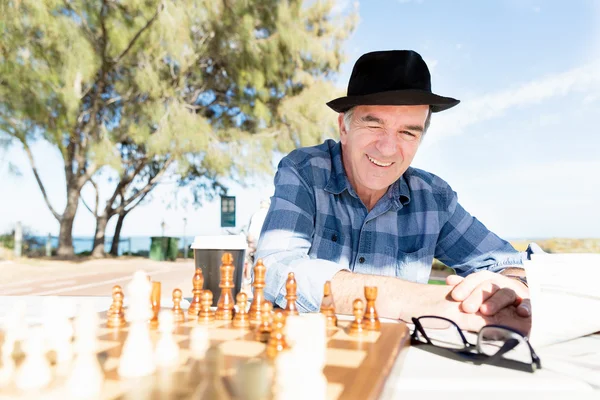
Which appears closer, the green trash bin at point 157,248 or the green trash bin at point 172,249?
the green trash bin at point 157,248

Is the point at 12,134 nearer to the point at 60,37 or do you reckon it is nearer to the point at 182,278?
the point at 60,37

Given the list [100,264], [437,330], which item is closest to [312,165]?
[437,330]

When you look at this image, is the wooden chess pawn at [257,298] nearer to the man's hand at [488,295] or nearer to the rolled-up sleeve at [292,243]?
the rolled-up sleeve at [292,243]

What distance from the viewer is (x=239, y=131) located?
1116 centimetres

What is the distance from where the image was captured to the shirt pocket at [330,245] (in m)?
1.56

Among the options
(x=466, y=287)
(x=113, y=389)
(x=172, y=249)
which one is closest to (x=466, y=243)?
(x=466, y=287)

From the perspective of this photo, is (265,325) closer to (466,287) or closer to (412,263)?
(466,287)

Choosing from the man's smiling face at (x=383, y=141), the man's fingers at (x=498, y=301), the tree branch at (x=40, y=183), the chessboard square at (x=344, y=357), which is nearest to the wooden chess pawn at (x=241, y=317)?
the chessboard square at (x=344, y=357)

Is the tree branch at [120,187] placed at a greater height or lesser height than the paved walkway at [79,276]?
greater

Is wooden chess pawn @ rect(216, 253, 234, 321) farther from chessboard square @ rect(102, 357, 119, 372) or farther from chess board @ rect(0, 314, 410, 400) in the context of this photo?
chessboard square @ rect(102, 357, 119, 372)

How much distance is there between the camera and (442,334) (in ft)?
3.08

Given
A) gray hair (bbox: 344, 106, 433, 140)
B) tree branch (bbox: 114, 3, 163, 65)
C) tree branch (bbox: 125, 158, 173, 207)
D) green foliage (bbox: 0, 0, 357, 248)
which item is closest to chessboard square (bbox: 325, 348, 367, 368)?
gray hair (bbox: 344, 106, 433, 140)

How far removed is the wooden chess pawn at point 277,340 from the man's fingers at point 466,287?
47cm

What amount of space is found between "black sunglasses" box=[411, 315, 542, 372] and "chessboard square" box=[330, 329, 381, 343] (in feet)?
0.28
